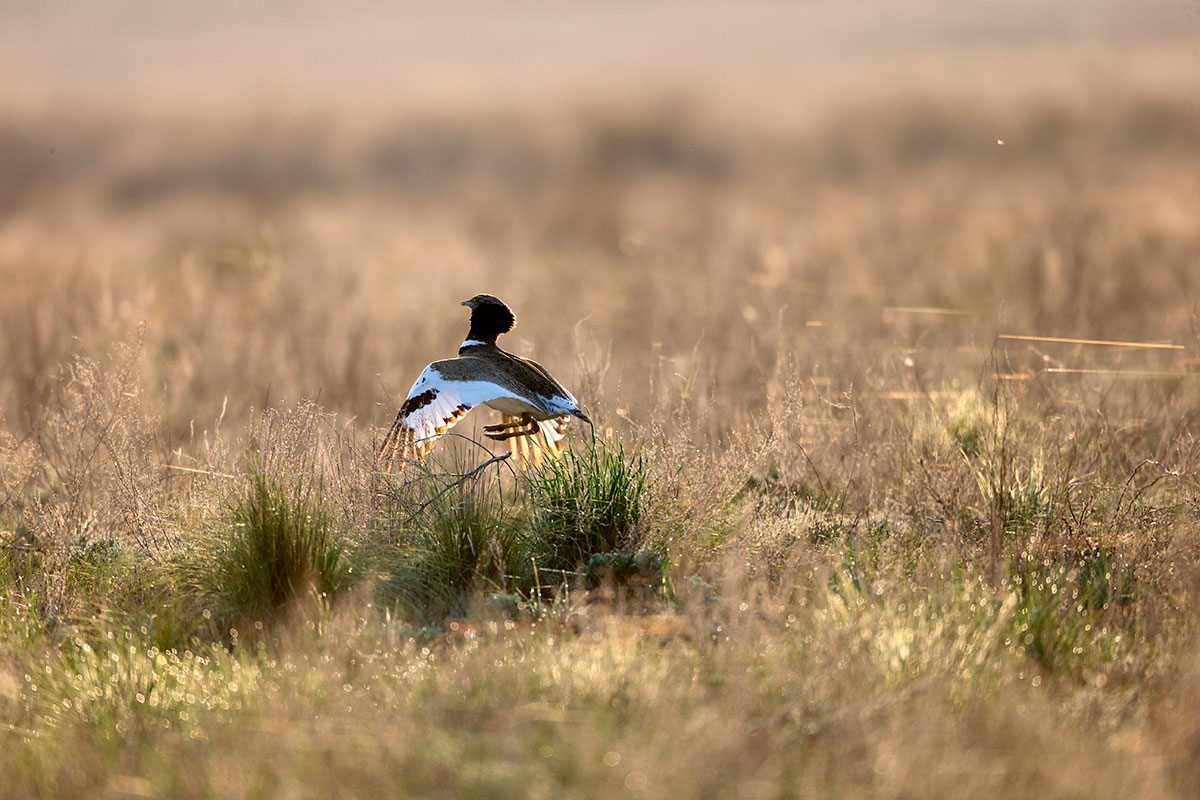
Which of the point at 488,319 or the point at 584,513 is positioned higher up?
the point at 488,319

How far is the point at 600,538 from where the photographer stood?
6102 mm

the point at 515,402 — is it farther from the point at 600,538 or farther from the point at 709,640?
the point at 709,640

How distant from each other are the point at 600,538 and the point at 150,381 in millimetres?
8502

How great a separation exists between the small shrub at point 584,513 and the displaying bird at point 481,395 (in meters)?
0.30

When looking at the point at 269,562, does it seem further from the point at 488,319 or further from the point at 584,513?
the point at 488,319

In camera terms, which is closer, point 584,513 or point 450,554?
point 450,554

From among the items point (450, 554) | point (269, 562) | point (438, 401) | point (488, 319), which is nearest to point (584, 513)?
point (450, 554)

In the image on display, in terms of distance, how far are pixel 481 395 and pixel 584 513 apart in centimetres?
84

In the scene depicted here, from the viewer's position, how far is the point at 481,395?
577 centimetres

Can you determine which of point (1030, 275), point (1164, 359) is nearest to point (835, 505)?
point (1164, 359)

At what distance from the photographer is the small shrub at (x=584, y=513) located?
20.0 ft

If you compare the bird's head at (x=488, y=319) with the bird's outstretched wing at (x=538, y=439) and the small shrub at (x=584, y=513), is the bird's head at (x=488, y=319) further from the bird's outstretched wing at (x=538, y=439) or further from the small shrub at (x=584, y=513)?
the small shrub at (x=584, y=513)

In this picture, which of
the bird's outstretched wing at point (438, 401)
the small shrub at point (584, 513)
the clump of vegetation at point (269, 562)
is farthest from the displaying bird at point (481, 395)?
the clump of vegetation at point (269, 562)

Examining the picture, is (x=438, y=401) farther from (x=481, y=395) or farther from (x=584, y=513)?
(x=584, y=513)
